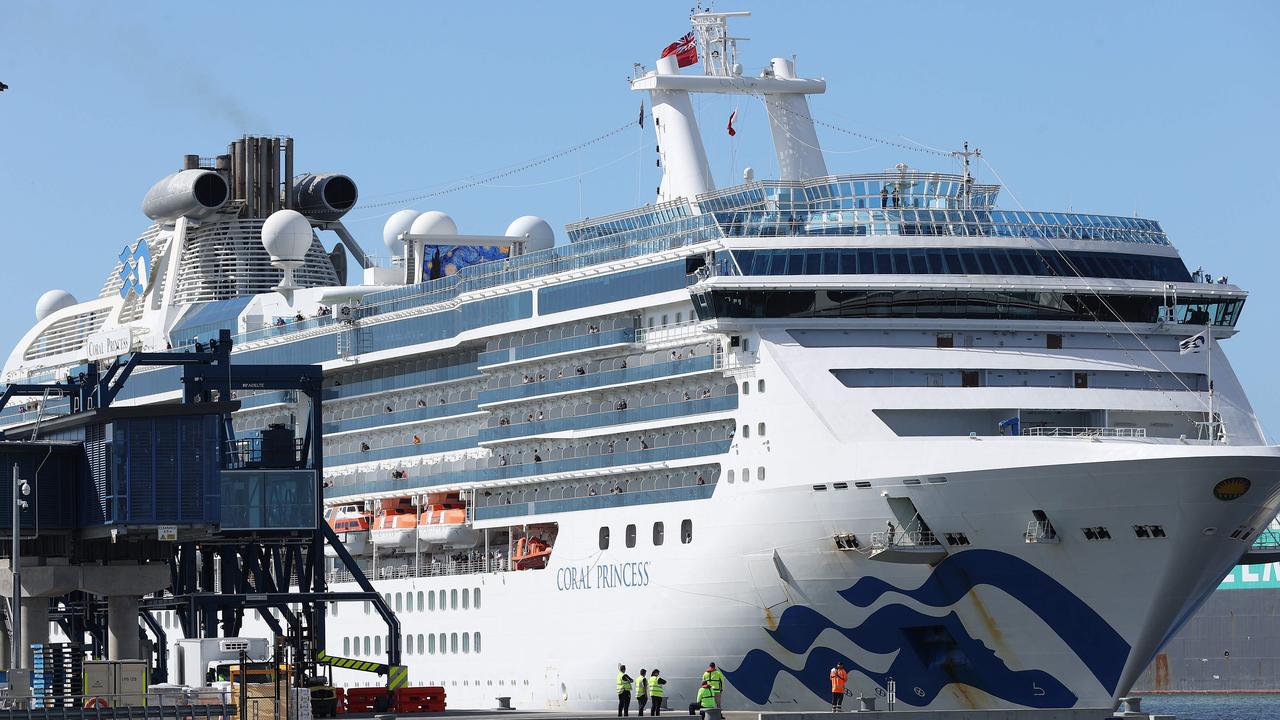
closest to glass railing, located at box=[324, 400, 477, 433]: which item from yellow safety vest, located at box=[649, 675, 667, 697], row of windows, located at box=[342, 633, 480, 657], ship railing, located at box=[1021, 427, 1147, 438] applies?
row of windows, located at box=[342, 633, 480, 657]

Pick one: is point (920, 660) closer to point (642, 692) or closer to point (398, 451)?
point (642, 692)

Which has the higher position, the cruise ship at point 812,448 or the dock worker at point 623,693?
the cruise ship at point 812,448

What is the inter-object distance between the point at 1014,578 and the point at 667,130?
1826 centimetres

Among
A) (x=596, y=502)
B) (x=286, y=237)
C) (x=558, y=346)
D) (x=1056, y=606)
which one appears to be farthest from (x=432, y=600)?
(x=1056, y=606)

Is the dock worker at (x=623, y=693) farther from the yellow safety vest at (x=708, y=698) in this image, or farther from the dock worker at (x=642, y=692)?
the yellow safety vest at (x=708, y=698)

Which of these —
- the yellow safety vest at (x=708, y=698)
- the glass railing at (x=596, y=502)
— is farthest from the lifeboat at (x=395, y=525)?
the yellow safety vest at (x=708, y=698)

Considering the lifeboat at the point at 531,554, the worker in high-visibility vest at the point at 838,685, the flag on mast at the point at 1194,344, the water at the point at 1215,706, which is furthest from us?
the water at the point at 1215,706

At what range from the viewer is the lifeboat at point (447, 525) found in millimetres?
60094

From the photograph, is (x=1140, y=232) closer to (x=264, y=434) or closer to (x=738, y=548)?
(x=738, y=548)

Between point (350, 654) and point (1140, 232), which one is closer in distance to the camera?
point (1140, 232)

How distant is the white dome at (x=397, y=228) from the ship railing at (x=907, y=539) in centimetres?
3092

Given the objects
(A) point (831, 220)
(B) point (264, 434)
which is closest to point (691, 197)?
(A) point (831, 220)

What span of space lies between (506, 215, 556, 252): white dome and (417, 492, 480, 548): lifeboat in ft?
42.4

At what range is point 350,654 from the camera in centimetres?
6362
